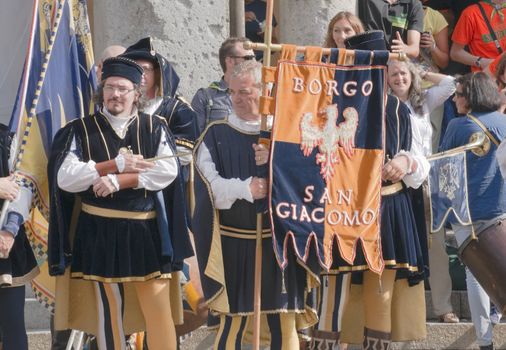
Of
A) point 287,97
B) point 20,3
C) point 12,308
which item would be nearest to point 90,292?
point 12,308

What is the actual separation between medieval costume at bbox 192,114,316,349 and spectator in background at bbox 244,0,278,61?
3572 millimetres

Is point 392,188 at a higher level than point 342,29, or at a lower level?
lower

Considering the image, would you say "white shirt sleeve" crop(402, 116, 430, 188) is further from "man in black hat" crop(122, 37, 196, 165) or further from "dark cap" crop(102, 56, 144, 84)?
"dark cap" crop(102, 56, 144, 84)

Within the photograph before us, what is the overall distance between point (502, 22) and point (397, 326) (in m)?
3.35

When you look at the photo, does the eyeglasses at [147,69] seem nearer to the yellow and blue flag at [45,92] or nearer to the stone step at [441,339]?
the yellow and blue flag at [45,92]

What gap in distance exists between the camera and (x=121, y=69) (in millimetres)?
7535

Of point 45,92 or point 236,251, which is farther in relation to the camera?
point 45,92

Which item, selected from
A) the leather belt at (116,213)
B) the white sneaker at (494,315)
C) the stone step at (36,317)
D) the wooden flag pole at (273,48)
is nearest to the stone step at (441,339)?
the white sneaker at (494,315)

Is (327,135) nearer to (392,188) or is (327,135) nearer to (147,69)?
(392,188)

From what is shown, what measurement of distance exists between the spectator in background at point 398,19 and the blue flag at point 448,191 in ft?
5.42

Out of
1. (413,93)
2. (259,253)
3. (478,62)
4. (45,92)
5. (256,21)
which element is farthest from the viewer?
(256,21)

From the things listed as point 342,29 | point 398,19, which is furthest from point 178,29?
point 398,19

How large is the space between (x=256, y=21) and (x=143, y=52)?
2.86 m

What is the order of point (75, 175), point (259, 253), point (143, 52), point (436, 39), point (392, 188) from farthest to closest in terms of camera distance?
point (436, 39)
point (143, 52)
point (392, 188)
point (75, 175)
point (259, 253)
